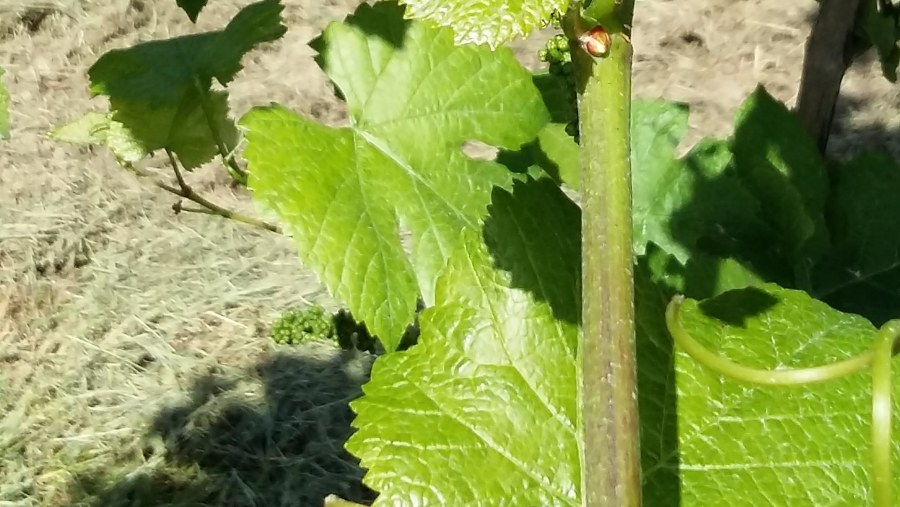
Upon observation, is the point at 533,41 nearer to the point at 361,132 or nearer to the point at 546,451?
the point at 361,132

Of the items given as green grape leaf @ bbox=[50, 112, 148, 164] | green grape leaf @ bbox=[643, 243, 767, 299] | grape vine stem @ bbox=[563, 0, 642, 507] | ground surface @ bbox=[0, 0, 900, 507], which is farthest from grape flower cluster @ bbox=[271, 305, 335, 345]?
grape vine stem @ bbox=[563, 0, 642, 507]

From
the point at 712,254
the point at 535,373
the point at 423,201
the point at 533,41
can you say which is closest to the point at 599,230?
the point at 535,373

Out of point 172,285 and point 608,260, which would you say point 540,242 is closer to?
point 608,260

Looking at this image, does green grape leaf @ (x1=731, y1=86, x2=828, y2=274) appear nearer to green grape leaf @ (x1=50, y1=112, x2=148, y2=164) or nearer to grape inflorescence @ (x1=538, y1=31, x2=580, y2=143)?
grape inflorescence @ (x1=538, y1=31, x2=580, y2=143)

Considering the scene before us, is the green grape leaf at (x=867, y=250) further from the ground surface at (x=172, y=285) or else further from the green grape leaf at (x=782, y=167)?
the ground surface at (x=172, y=285)

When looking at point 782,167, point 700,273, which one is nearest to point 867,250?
point 782,167
